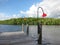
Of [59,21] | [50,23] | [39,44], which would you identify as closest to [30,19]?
[50,23]

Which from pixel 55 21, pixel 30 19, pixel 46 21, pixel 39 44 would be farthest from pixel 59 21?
pixel 39 44

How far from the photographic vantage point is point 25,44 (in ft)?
46.9

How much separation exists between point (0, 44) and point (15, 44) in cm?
126

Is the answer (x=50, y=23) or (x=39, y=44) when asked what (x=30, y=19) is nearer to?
(x=50, y=23)

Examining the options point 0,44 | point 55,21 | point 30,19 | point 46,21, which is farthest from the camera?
point 55,21

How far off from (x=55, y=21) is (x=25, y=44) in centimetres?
13862

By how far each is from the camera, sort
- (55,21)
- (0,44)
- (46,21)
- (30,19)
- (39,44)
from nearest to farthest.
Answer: (0,44) → (39,44) → (30,19) → (46,21) → (55,21)

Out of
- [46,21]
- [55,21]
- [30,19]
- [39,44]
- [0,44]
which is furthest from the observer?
[55,21]

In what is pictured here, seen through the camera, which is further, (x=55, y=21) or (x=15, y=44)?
(x=55, y=21)

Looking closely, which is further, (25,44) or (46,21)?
(46,21)

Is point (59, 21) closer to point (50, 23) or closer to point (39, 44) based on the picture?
point (50, 23)

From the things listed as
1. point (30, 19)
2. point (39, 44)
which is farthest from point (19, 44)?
point (30, 19)

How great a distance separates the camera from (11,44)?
13.9 m

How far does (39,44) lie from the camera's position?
17.1m
